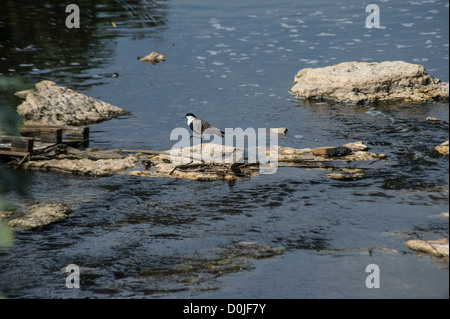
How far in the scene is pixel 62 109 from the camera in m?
15.8

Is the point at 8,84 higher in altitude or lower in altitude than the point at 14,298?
higher

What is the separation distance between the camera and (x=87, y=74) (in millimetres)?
20906

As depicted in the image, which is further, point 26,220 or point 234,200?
point 234,200

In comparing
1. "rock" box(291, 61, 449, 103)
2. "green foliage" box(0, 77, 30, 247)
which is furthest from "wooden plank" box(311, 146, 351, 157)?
"green foliage" box(0, 77, 30, 247)

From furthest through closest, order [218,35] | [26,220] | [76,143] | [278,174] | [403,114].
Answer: [218,35], [403,114], [76,143], [278,174], [26,220]

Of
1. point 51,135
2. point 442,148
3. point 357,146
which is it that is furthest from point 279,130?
point 51,135

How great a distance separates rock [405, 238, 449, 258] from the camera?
4957 mm

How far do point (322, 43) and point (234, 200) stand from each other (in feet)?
50.7

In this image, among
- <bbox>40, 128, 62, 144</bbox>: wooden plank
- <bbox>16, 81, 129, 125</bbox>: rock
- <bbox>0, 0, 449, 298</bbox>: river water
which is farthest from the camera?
<bbox>16, 81, 129, 125</bbox>: rock

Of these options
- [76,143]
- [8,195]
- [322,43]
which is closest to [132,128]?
[76,143]

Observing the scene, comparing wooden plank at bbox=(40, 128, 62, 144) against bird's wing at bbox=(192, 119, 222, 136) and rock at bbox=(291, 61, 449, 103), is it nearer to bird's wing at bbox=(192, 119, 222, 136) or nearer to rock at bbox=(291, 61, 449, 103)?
bird's wing at bbox=(192, 119, 222, 136)

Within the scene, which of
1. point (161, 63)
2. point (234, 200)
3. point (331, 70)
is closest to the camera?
point (234, 200)

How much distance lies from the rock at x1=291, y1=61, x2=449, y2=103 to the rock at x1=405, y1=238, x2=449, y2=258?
11.2m

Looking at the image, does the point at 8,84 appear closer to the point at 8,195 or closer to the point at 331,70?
the point at 8,195
